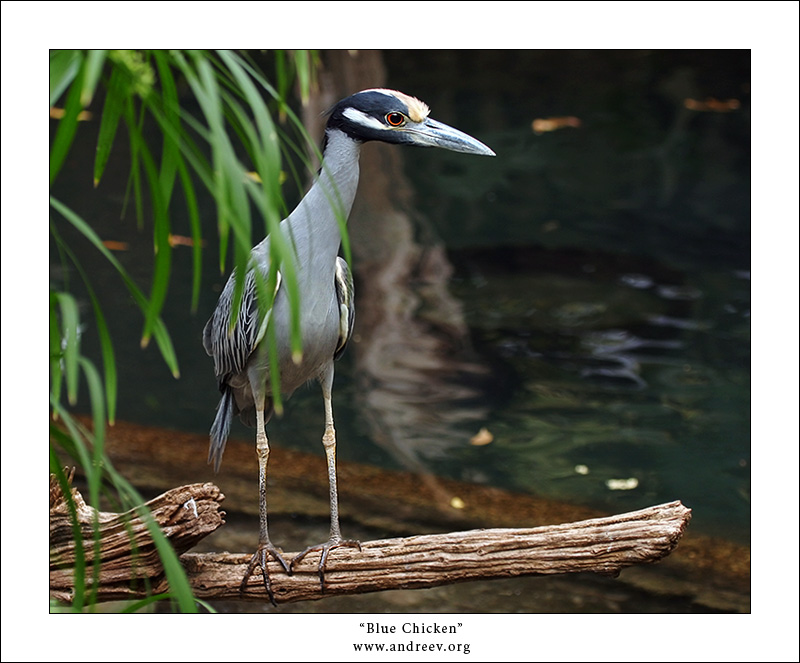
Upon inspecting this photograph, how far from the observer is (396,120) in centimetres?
177

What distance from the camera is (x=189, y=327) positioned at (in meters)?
4.18

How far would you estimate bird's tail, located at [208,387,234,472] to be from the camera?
2127mm

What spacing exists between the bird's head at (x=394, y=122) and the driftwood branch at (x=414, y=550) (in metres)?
0.76

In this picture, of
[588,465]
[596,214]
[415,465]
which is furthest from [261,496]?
[596,214]

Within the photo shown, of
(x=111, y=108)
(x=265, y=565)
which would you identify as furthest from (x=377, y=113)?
(x=265, y=565)

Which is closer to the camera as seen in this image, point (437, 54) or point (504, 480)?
point (504, 480)

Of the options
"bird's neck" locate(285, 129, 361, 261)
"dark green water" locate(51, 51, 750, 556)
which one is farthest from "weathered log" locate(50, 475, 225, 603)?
"dark green water" locate(51, 51, 750, 556)

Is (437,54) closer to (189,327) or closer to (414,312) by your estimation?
(414,312)

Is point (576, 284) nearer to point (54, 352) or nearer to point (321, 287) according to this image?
point (321, 287)

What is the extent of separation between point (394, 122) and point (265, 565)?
94 cm

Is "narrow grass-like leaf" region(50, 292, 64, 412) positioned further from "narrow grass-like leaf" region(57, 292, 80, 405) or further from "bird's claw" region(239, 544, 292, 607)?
"bird's claw" region(239, 544, 292, 607)

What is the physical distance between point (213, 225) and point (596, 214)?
2.25m

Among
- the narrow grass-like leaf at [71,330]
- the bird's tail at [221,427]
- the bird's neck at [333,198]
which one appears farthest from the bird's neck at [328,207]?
the narrow grass-like leaf at [71,330]

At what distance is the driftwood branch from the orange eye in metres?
0.79
